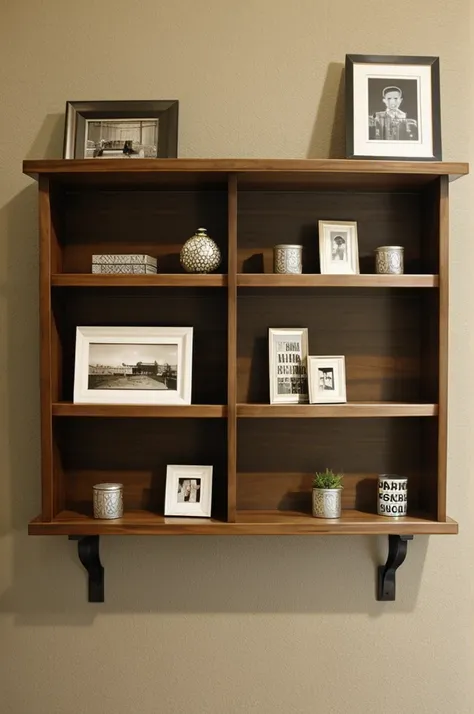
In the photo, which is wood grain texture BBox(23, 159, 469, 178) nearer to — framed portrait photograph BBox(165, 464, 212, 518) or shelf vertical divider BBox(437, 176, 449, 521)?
shelf vertical divider BBox(437, 176, 449, 521)

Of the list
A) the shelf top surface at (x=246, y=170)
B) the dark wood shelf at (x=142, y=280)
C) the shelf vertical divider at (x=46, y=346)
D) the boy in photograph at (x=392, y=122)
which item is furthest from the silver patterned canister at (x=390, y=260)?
the shelf vertical divider at (x=46, y=346)

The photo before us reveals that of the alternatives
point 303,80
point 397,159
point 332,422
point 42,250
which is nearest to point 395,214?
point 397,159

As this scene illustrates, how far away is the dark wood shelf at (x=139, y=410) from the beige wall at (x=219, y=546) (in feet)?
0.86

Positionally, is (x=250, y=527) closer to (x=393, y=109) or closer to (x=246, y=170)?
(x=246, y=170)

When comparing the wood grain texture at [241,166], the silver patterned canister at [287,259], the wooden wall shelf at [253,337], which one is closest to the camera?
the wood grain texture at [241,166]

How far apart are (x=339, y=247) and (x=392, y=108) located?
40 cm

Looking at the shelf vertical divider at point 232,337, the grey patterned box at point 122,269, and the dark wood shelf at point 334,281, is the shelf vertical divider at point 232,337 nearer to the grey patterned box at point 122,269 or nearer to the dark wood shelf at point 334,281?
the dark wood shelf at point 334,281

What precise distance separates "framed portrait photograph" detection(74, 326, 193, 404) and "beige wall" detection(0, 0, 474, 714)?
8.8 inches

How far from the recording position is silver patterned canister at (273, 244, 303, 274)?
204cm

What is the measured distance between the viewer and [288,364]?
2102 millimetres

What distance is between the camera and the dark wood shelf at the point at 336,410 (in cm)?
199

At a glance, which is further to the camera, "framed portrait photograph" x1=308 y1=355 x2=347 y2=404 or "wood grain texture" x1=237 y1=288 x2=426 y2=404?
"wood grain texture" x1=237 y1=288 x2=426 y2=404

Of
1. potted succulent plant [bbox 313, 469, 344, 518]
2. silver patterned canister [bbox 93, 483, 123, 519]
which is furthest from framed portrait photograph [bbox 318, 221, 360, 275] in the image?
silver patterned canister [bbox 93, 483, 123, 519]

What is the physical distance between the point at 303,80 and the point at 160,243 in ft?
2.00
